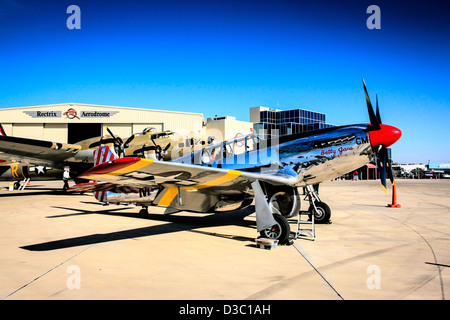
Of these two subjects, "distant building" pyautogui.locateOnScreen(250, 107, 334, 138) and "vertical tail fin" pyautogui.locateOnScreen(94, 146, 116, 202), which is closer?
"vertical tail fin" pyautogui.locateOnScreen(94, 146, 116, 202)

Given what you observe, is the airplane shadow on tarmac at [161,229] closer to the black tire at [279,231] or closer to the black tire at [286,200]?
the black tire at [279,231]

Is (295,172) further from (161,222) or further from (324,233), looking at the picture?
(161,222)

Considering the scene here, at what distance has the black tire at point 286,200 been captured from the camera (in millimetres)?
7945

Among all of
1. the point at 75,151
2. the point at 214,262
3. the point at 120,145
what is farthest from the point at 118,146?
the point at 214,262

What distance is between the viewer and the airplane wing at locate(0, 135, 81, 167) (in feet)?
52.3

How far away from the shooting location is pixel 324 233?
8312 mm

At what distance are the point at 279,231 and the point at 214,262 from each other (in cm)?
196

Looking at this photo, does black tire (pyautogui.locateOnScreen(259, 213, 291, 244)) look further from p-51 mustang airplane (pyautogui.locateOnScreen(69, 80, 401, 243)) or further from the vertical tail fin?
the vertical tail fin

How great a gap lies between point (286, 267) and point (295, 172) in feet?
10.5

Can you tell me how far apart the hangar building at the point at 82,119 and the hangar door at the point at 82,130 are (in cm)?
175

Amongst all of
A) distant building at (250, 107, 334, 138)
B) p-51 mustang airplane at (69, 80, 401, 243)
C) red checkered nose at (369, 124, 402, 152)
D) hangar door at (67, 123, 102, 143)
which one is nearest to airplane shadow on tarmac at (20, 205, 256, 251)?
p-51 mustang airplane at (69, 80, 401, 243)

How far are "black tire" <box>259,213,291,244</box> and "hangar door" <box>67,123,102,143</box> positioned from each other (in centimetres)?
4226

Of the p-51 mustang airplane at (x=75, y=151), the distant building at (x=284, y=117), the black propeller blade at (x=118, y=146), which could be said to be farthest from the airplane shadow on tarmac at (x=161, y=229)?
the distant building at (x=284, y=117)

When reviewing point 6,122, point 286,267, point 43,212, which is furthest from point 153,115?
point 286,267
